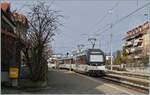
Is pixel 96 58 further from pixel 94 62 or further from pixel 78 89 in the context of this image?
pixel 78 89

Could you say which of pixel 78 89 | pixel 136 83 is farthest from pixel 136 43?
pixel 78 89

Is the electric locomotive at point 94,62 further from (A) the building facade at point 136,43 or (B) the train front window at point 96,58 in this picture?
(A) the building facade at point 136,43

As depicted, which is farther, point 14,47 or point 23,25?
point 23,25

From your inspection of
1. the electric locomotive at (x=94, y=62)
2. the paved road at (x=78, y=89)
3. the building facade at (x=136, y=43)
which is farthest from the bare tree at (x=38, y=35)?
the building facade at (x=136, y=43)

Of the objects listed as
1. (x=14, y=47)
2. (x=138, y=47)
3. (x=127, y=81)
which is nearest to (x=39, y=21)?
(x=14, y=47)

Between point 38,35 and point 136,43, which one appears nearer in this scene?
point 38,35

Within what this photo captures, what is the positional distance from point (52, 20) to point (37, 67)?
3489 mm

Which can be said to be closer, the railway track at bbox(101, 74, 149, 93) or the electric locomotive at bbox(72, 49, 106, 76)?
the railway track at bbox(101, 74, 149, 93)

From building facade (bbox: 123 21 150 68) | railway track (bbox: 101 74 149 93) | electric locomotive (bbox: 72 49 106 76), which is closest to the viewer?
railway track (bbox: 101 74 149 93)

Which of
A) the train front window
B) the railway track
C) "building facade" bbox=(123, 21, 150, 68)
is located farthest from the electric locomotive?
"building facade" bbox=(123, 21, 150, 68)

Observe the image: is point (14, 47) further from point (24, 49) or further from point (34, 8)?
point (34, 8)

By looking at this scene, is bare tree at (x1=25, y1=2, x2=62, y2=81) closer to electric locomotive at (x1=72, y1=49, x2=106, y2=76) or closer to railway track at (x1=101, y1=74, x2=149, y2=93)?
railway track at (x1=101, y1=74, x2=149, y2=93)

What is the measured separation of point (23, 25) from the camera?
30359 millimetres

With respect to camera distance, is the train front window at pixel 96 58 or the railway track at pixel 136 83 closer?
the railway track at pixel 136 83
